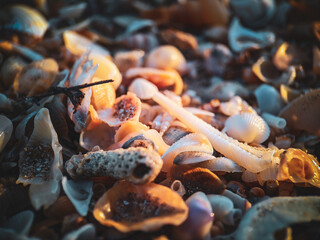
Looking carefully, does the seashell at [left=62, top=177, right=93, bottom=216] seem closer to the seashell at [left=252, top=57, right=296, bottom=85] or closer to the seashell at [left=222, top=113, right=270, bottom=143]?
the seashell at [left=222, top=113, right=270, bottom=143]

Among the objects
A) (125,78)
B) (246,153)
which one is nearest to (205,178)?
(246,153)

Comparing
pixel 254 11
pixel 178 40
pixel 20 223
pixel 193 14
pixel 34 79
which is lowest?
pixel 20 223

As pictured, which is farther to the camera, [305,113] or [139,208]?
[305,113]

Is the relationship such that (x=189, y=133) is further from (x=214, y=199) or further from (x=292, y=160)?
(x=292, y=160)

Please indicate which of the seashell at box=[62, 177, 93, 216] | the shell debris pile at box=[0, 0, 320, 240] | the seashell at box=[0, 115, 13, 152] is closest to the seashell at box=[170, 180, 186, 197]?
the shell debris pile at box=[0, 0, 320, 240]

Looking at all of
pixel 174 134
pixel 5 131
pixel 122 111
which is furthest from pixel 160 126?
pixel 5 131

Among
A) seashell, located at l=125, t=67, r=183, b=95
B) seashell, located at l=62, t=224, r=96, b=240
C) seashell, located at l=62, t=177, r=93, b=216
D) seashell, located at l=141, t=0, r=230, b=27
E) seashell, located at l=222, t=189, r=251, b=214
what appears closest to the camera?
seashell, located at l=62, t=224, r=96, b=240

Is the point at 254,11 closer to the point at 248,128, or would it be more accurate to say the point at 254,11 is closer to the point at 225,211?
the point at 248,128
